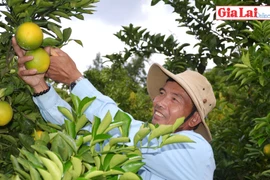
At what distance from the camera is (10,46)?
1855 mm

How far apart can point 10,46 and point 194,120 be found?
759mm

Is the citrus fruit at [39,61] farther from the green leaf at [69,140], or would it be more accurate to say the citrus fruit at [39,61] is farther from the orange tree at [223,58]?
the orange tree at [223,58]

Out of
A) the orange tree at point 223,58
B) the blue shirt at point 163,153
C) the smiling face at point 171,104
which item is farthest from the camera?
the orange tree at point 223,58

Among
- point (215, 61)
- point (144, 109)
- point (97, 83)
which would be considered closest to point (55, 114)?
point (215, 61)

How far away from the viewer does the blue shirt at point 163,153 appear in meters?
1.67

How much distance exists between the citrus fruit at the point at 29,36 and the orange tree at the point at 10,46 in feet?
0.22

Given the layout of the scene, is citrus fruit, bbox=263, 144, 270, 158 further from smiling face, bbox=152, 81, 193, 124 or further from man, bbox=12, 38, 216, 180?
man, bbox=12, 38, 216, 180

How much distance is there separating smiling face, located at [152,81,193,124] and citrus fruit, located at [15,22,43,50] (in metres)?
0.51

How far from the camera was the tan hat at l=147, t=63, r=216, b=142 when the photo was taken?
2.01 m

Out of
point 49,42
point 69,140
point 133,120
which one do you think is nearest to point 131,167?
point 69,140

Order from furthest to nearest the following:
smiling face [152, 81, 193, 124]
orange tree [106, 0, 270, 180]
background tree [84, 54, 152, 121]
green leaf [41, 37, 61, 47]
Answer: background tree [84, 54, 152, 121], orange tree [106, 0, 270, 180], smiling face [152, 81, 193, 124], green leaf [41, 37, 61, 47]

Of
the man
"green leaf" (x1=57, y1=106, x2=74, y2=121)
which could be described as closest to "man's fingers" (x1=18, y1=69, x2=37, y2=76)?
the man

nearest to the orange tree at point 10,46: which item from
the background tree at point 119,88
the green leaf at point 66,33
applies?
the green leaf at point 66,33

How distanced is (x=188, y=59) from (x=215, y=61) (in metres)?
0.22
